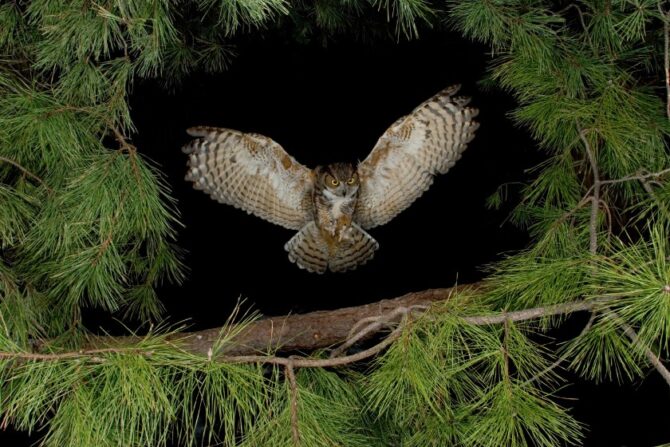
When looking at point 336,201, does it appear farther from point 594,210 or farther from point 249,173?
point 594,210

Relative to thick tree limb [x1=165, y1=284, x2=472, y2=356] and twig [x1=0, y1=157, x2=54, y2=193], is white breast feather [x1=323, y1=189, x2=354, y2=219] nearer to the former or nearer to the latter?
thick tree limb [x1=165, y1=284, x2=472, y2=356]

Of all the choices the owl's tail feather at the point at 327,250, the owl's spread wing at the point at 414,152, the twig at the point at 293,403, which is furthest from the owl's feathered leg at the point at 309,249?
the twig at the point at 293,403

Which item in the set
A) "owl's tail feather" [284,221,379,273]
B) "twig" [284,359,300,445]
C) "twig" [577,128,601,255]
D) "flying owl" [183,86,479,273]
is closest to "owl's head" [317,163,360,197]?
"flying owl" [183,86,479,273]

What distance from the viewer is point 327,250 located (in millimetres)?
2266

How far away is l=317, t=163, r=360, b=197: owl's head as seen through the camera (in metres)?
1.96

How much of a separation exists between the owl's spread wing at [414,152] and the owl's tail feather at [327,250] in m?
0.10

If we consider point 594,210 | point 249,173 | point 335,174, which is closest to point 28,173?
point 249,173

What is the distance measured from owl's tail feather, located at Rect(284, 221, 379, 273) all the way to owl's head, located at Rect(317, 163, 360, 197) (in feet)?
0.68

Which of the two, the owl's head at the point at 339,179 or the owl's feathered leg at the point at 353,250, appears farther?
the owl's feathered leg at the point at 353,250

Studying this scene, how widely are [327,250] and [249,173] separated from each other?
36 cm

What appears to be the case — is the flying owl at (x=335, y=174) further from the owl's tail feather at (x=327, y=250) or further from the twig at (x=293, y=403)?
the twig at (x=293, y=403)

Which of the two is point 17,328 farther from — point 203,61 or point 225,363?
point 203,61

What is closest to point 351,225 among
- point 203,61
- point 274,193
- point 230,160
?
point 274,193

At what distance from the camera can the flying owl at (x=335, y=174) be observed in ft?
6.47
